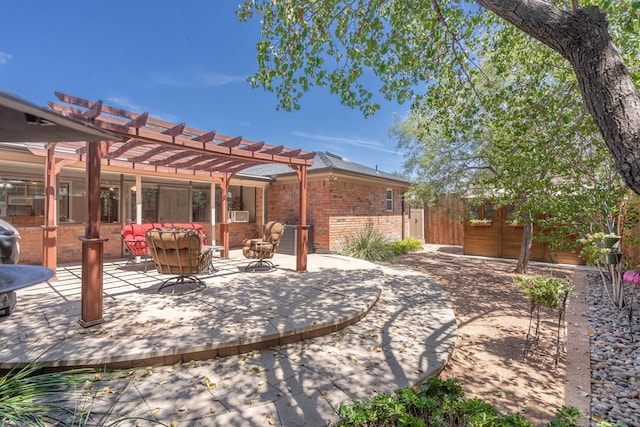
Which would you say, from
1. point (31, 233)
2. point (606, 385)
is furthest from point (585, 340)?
point (31, 233)

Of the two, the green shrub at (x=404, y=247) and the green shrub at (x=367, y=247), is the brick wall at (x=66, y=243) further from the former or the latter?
the green shrub at (x=404, y=247)

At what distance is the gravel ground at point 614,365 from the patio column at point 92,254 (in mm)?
5253

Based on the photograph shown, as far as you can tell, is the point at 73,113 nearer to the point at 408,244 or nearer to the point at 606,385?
the point at 606,385

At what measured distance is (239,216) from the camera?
11.7m

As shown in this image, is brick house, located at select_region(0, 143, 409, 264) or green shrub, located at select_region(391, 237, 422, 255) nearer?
brick house, located at select_region(0, 143, 409, 264)

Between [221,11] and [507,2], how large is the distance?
22.5 ft

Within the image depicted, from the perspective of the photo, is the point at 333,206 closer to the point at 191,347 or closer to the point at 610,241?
the point at 610,241

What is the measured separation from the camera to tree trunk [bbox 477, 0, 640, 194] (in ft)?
6.36

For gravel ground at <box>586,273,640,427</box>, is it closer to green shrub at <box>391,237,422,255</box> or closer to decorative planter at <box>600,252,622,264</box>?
decorative planter at <box>600,252,622,264</box>

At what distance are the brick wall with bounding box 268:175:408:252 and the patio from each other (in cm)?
503

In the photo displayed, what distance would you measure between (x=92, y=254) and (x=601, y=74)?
532 centimetres

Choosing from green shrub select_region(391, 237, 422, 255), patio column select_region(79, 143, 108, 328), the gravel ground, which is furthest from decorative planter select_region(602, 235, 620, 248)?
patio column select_region(79, 143, 108, 328)

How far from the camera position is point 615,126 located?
1.97m

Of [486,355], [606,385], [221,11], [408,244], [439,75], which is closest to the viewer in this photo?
[606,385]
